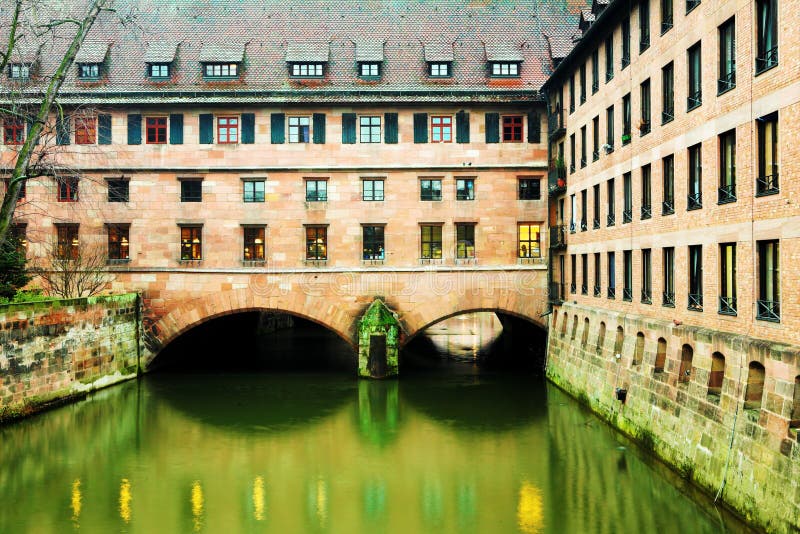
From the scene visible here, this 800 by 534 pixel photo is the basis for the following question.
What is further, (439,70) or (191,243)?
(439,70)

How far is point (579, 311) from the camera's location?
29.4m

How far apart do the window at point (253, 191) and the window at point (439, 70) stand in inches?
373

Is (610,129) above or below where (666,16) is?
below

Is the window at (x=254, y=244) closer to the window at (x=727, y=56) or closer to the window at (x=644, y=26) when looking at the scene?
the window at (x=644, y=26)

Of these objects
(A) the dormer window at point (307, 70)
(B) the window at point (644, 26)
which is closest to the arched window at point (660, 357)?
(B) the window at point (644, 26)

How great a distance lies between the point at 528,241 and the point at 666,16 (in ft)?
47.7

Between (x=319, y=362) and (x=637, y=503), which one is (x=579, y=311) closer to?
(x=637, y=503)

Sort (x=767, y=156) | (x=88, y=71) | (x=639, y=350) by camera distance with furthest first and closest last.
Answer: (x=88, y=71)
(x=639, y=350)
(x=767, y=156)

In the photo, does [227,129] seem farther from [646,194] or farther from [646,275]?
[646,275]

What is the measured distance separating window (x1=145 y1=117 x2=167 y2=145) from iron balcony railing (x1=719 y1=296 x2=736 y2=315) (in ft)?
83.7

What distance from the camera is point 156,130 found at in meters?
34.3

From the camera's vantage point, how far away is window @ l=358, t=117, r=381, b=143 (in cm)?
3422

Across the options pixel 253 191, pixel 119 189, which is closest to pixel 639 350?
pixel 253 191

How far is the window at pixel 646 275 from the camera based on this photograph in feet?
74.6
